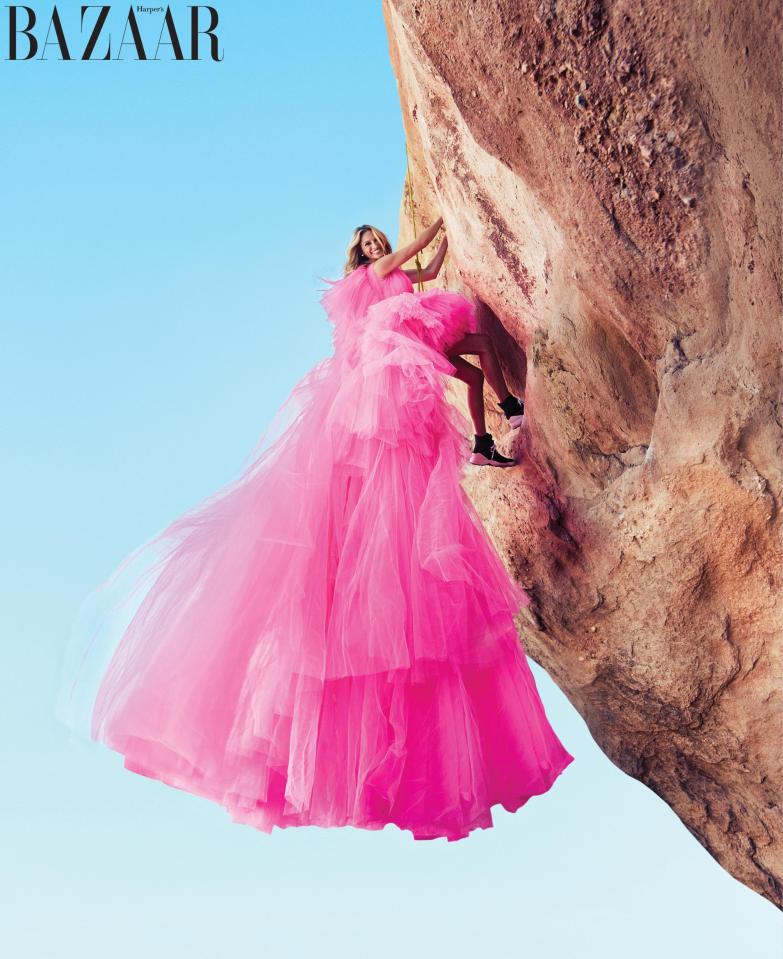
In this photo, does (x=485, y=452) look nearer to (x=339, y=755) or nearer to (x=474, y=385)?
(x=474, y=385)

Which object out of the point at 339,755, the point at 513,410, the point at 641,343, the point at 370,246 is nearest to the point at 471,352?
the point at 513,410

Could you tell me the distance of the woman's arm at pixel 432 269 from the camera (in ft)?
18.0

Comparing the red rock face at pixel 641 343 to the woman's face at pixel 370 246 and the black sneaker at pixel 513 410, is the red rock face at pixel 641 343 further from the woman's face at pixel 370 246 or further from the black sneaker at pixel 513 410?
the woman's face at pixel 370 246

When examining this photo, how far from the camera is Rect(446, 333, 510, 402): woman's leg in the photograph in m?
5.22

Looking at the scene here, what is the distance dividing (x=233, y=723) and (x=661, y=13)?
2.82 m

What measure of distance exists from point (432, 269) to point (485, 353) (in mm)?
551

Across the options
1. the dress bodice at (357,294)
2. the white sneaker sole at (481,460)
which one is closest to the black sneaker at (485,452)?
the white sneaker sole at (481,460)

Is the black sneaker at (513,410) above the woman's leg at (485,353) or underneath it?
underneath

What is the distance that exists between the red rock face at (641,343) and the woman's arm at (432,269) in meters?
0.11

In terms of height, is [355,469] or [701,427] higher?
[701,427]

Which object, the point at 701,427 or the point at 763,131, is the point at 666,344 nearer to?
A: the point at 701,427

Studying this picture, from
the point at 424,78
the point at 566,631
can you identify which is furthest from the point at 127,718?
the point at 424,78

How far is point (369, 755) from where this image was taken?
428 centimetres

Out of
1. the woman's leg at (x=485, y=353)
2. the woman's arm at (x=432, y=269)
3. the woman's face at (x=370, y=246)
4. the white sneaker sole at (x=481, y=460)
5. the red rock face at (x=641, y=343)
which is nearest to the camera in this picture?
the red rock face at (x=641, y=343)
